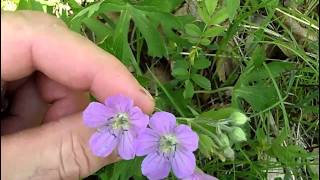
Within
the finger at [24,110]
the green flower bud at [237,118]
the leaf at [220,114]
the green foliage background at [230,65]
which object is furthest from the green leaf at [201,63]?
the finger at [24,110]

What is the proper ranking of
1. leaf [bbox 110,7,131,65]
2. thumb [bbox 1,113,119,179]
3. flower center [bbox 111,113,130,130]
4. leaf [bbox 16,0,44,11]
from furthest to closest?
leaf [bbox 16,0,44,11] → leaf [bbox 110,7,131,65] → flower center [bbox 111,113,130,130] → thumb [bbox 1,113,119,179]

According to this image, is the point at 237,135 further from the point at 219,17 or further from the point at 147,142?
the point at 219,17

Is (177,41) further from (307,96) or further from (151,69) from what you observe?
(307,96)

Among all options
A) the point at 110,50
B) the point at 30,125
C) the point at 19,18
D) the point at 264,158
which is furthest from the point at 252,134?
the point at 19,18

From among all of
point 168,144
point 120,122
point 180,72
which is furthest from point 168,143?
point 180,72

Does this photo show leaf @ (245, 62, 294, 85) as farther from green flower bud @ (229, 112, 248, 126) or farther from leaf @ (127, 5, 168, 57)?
green flower bud @ (229, 112, 248, 126)

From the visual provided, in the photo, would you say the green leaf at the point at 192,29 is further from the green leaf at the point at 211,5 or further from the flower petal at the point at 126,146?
the flower petal at the point at 126,146

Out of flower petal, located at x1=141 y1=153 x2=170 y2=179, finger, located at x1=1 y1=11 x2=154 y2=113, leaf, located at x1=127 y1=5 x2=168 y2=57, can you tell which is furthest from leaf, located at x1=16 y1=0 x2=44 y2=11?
flower petal, located at x1=141 y1=153 x2=170 y2=179
